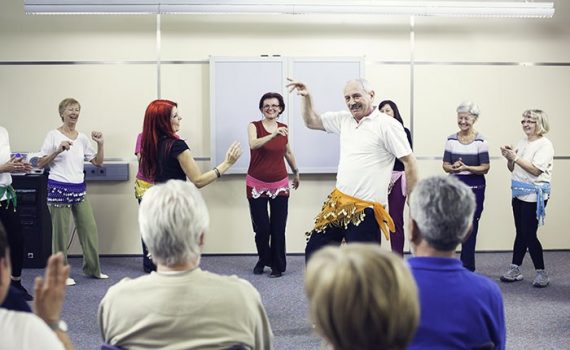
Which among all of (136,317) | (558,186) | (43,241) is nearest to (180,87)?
(43,241)

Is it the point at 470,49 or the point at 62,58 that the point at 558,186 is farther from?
the point at 62,58

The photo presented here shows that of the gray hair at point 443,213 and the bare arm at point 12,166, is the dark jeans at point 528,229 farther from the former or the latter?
the bare arm at point 12,166

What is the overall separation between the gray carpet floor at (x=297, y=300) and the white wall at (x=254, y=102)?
432 mm

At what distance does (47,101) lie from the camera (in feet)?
20.5

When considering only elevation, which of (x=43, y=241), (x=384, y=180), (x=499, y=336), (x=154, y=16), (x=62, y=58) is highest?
(x=154, y=16)

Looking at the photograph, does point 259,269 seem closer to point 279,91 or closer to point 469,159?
point 279,91

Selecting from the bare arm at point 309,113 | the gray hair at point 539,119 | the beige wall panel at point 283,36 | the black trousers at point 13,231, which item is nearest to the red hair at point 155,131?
the bare arm at point 309,113

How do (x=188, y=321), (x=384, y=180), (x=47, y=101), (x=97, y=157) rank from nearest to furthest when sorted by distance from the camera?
(x=188, y=321) → (x=384, y=180) → (x=97, y=157) → (x=47, y=101)

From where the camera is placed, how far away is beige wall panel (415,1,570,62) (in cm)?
641

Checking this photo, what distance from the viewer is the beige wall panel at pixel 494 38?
6410 millimetres

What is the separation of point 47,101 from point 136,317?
4.94 m

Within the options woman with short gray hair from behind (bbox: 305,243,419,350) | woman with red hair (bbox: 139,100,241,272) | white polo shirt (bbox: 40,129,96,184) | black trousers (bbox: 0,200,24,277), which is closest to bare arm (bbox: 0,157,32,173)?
black trousers (bbox: 0,200,24,277)

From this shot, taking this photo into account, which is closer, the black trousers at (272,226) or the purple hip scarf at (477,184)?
the purple hip scarf at (477,184)

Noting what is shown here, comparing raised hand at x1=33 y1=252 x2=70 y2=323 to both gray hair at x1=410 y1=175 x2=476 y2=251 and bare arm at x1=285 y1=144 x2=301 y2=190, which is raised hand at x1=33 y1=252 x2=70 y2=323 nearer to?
gray hair at x1=410 y1=175 x2=476 y2=251
